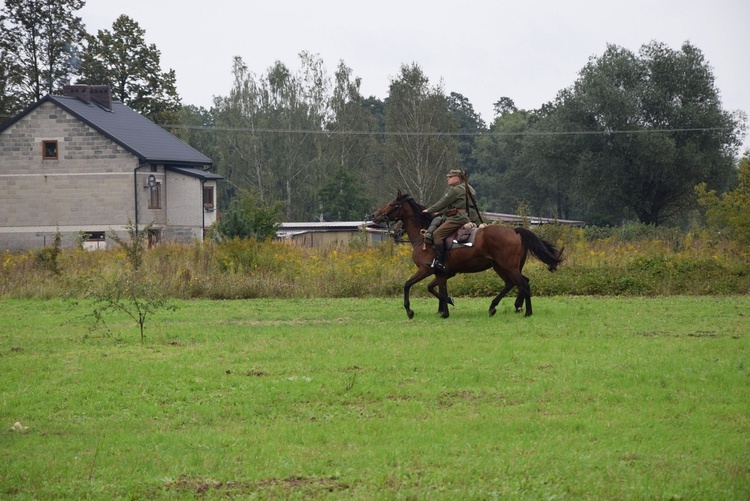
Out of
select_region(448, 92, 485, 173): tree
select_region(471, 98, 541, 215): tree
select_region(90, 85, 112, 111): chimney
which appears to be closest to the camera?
select_region(90, 85, 112, 111): chimney

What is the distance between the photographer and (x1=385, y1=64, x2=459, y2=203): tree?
69.4 meters

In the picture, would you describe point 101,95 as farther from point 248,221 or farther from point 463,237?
point 463,237

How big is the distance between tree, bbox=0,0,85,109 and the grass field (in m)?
51.1

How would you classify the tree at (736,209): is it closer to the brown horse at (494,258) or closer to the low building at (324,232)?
the brown horse at (494,258)

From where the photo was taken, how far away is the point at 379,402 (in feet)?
31.5

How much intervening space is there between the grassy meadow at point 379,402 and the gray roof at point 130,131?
32783mm

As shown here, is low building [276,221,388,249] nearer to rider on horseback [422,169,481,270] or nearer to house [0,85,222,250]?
house [0,85,222,250]

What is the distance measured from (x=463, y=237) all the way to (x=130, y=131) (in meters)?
40.8

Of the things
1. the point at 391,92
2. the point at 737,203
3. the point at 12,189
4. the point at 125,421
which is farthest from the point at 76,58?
the point at 125,421

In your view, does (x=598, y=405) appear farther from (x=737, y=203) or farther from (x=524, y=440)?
(x=737, y=203)

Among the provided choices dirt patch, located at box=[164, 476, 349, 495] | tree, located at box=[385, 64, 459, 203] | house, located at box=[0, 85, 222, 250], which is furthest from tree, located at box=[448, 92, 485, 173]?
dirt patch, located at box=[164, 476, 349, 495]

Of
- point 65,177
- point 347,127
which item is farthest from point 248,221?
point 347,127

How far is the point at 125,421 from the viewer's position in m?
8.98

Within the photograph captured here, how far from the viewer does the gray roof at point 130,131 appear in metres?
51.9
